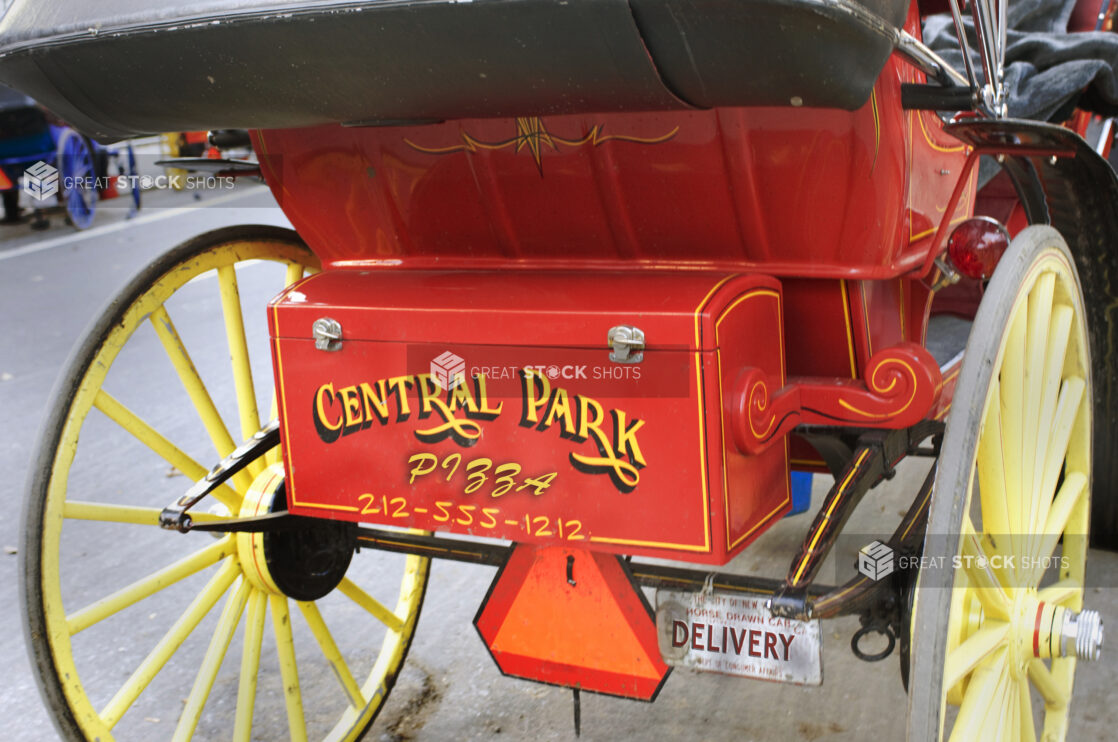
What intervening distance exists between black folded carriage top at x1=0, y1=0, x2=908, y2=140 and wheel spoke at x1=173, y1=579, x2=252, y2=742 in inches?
37.8

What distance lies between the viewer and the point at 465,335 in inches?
63.0

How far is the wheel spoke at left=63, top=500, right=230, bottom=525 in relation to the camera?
173 cm

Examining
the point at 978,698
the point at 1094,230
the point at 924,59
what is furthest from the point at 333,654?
the point at 1094,230

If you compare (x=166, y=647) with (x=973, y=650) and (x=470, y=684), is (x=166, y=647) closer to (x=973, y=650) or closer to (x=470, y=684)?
(x=470, y=684)

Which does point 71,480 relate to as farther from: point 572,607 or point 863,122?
point 863,122

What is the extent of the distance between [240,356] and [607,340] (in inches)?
36.1

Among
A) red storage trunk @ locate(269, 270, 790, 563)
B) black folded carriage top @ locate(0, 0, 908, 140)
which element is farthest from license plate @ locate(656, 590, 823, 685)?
black folded carriage top @ locate(0, 0, 908, 140)

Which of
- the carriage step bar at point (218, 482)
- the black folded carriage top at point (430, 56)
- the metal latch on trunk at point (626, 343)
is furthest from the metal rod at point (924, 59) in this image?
the carriage step bar at point (218, 482)

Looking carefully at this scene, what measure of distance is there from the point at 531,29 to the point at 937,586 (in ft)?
2.57

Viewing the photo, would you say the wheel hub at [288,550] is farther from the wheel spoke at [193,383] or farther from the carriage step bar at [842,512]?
the carriage step bar at [842,512]

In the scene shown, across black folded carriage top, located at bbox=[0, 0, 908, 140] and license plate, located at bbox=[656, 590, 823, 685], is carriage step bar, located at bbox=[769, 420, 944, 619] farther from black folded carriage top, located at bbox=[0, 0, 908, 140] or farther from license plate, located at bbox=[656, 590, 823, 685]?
black folded carriage top, located at bbox=[0, 0, 908, 140]

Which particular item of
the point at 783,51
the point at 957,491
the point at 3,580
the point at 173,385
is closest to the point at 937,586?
the point at 957,491

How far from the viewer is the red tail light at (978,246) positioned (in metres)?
1.77

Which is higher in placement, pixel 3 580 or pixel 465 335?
pixel 465 335
